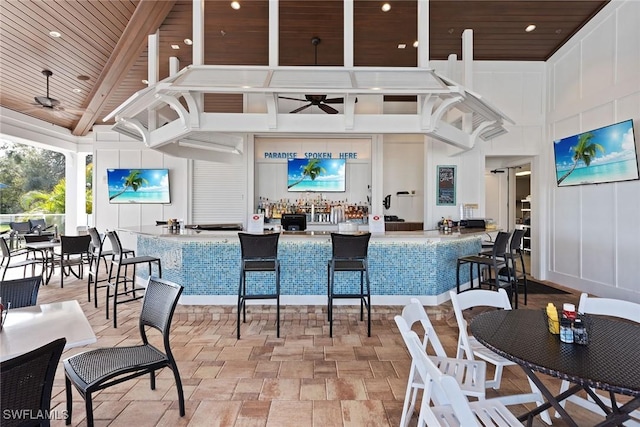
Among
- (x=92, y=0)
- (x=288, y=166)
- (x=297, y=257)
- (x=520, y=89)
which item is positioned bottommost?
(x=297, y=257)

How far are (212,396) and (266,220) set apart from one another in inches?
214

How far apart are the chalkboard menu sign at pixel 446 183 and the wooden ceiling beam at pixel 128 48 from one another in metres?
5.28

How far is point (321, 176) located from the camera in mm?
7977

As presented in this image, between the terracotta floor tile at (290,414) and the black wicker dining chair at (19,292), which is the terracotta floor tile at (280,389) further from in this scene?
the black wicker dining chair at (19,292)

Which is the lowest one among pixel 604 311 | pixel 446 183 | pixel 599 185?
pixel 604 311

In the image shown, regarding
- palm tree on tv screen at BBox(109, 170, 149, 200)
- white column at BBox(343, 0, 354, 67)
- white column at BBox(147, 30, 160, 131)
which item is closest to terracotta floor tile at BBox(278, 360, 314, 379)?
white column at BBox(343, 0, 354, 67)

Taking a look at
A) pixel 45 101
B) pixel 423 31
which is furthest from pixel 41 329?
pixel 45 101

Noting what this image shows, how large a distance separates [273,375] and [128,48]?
548cm

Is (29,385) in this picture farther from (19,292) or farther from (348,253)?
(348,253)

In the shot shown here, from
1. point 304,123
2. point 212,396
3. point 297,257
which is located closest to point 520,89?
point 304,123

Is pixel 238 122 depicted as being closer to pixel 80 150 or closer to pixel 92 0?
pixel 92 0

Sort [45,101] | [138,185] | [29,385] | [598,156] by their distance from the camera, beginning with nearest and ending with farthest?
[29,385] < [598,156] < [45,101] < [138,185]

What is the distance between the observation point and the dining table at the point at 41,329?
1524 millimetres

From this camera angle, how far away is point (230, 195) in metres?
8.43
